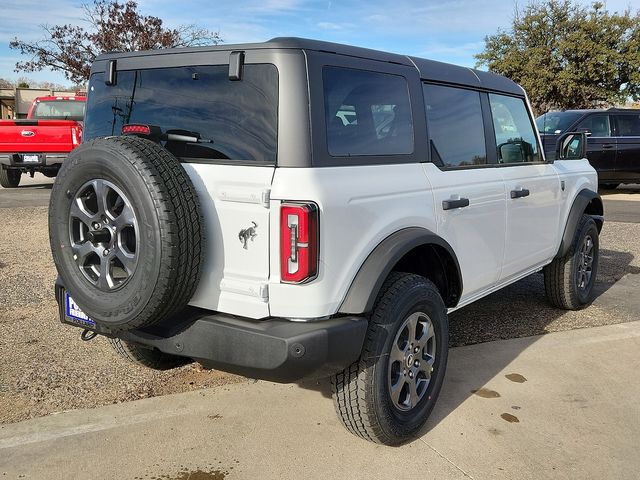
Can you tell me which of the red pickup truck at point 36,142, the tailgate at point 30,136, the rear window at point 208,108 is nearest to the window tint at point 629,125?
the red pickup truck at point 36,142

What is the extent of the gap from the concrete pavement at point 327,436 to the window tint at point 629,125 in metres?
10.8

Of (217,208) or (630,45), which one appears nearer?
(217,208)

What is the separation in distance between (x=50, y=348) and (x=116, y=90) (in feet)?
6.21

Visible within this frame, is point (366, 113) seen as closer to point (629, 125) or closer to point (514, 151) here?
point (514, 151)

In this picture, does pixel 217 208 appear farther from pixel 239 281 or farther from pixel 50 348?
pixel 50 348

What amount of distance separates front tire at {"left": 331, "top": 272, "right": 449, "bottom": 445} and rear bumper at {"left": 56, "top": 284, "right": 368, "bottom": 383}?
16 cm

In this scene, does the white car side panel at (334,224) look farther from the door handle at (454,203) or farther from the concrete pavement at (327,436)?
the concrete pavement at (327,436)

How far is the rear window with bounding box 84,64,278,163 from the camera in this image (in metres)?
Result: 2.58

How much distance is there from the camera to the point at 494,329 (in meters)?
4.71

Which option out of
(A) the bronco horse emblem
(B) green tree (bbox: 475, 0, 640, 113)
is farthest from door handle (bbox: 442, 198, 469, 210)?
(B) green tree (bbox: 475, 0, 640, 113)

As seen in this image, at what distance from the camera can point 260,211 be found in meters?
2.49

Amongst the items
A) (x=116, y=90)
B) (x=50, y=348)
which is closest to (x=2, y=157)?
(x=50, y=348)

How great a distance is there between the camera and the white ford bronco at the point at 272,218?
97.1 inches

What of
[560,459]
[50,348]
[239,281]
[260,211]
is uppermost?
[260,211]
